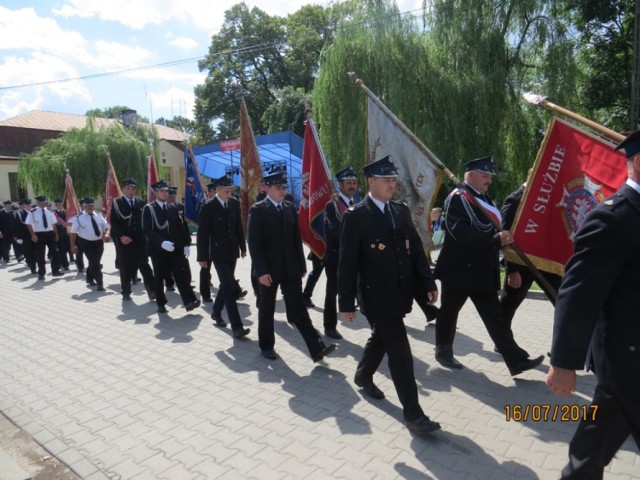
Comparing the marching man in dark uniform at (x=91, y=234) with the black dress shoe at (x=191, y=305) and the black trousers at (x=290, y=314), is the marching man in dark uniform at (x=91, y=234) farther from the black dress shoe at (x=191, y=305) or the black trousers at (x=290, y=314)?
the black trousers at (x=290, y=314)

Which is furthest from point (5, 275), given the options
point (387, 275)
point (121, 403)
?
point (387, 275)

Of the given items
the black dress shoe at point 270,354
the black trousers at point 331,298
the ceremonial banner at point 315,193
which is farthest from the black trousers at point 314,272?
the black dress shoe at point 270,354

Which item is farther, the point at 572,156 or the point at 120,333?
the point at 120,333

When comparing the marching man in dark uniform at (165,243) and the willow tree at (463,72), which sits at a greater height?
the willow tree at (463,72)

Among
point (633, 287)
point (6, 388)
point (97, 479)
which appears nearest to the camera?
point (633, 287)

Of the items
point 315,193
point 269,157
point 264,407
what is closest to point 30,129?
point 269,157

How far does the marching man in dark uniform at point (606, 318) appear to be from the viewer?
78.1 inches

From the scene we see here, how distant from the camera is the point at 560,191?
3.85 meters

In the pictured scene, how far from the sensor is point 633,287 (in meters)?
2.03

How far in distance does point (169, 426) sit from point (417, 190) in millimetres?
3239

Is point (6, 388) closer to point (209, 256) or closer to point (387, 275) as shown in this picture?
point (209, 256)

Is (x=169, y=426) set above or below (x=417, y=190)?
below

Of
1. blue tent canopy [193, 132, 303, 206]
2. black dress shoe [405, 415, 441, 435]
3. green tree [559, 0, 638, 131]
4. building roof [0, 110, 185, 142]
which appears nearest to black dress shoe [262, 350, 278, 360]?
black dress shoe [405, 415, 441, 435]

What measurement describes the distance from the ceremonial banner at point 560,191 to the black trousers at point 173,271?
5.07 metres
